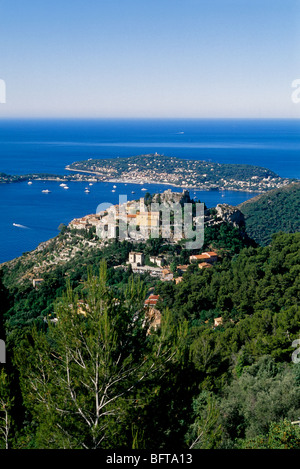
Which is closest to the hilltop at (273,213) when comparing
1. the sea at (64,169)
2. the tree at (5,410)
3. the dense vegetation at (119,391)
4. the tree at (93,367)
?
the sea at (64,169)

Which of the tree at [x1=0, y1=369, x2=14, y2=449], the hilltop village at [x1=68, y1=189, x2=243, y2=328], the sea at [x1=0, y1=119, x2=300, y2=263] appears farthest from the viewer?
the sea at [x1=0, y1=119, x2=300, y2=263]

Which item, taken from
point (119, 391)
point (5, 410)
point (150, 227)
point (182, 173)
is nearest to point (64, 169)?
point (182, 173)

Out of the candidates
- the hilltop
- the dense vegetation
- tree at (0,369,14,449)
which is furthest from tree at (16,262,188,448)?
the hilltop

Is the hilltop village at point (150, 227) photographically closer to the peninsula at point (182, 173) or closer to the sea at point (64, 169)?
the sea at point (64, 169)

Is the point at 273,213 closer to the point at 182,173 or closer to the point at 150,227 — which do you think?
the point at 150,227

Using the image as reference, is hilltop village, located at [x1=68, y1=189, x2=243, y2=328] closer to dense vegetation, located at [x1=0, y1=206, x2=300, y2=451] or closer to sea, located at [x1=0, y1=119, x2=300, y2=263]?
dense vegetation, located at [x1=0, y1=206, x2=300, y2=451]

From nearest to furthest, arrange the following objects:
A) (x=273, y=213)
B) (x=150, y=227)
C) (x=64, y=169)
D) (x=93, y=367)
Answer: (x=93, y=367) → (x=150, y=227) → (x=273, y=213) → (x=64, y=169)
